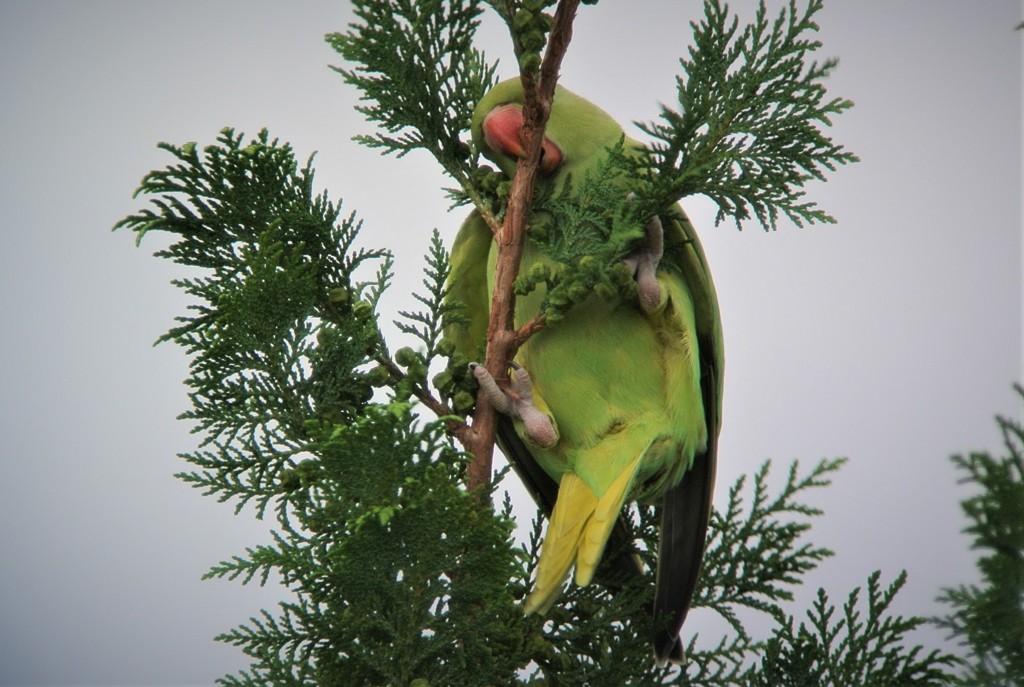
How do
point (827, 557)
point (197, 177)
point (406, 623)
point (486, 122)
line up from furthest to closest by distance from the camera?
point (486, 122)
point (827, 557)
point (197, 177)
point (406, 623)

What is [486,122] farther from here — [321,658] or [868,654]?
[868,654]

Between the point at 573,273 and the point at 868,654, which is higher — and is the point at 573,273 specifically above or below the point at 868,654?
above

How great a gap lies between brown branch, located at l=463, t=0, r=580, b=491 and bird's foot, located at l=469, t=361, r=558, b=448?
0.02 m

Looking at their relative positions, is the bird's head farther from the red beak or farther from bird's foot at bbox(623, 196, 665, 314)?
bird's foot at bbox(623, 196, 665, 314)

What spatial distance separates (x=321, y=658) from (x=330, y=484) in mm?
220

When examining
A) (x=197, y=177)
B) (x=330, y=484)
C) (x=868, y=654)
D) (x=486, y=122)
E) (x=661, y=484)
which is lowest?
(x=868, y=654)

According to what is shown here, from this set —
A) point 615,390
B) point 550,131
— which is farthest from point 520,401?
point 550,131

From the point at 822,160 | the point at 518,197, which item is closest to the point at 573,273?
the point at 518,197

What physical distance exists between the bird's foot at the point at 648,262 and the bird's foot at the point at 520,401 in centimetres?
20

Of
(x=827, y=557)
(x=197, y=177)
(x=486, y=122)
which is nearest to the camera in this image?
(x=197, y=177)

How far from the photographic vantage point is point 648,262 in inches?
50.9

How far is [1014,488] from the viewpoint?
87 centimetres

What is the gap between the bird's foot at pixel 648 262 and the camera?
4.14ft

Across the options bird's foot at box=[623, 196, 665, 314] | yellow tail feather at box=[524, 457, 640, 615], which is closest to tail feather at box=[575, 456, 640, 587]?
yellow tail feather at box=[524, 457, 640, 615]
